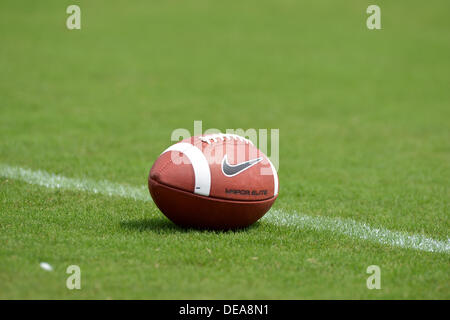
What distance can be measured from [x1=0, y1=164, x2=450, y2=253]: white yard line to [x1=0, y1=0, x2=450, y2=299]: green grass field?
0.49 ft

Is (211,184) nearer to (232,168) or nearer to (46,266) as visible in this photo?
(232,168)

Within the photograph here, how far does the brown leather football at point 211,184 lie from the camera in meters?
5.34

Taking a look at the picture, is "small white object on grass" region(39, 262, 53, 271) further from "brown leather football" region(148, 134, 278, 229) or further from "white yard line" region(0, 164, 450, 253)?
"white yard line" region(0, 164, 450, 253)

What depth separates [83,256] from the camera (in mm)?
4840

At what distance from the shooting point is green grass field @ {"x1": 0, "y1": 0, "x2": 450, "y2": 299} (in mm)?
4652

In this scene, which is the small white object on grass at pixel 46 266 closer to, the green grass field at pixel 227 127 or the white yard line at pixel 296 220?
the green grass field at pixel 227 127

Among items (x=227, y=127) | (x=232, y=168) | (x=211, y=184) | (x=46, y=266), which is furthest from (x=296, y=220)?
(x=227, y=127)

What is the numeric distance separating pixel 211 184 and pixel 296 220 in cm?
123

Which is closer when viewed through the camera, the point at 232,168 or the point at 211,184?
the point at 211,184

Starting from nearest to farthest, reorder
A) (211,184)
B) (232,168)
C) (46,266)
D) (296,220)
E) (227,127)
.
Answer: (46,266), (211,184), (232,168), (296,220), (227,127)

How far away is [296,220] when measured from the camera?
6.17 metres

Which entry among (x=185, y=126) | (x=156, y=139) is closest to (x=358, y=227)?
(x=156, y=139)

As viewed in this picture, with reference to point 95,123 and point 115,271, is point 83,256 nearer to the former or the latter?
point 115,271
